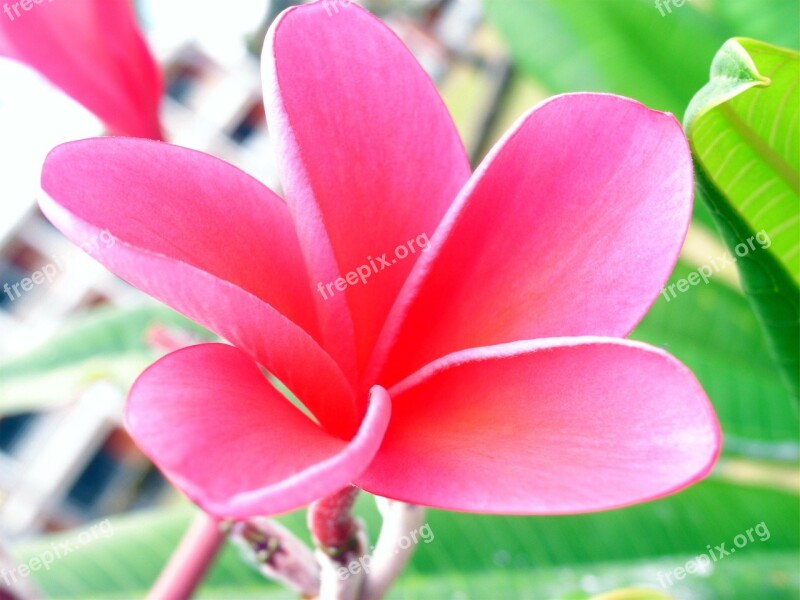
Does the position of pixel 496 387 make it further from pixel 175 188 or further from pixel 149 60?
pixel 149 60

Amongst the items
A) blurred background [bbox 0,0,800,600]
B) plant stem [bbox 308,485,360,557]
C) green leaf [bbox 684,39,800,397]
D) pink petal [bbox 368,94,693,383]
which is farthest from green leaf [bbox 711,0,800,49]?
plant stem [bbox 308,485,360,557]

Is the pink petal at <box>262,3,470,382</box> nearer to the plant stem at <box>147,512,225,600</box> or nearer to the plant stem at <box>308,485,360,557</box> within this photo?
the plant stem at <box>308,485,360,557</box>

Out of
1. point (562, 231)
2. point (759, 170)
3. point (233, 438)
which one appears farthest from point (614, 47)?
point (233, 438)

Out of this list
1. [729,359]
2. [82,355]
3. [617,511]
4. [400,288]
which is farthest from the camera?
[82,355]

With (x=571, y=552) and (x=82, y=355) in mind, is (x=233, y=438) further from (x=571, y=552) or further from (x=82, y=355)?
(x=82, y=355)

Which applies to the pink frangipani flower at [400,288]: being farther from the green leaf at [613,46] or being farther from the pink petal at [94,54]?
the green leaf at [613,46]

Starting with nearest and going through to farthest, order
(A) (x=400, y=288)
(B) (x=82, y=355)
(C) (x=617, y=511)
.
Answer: (A) (x=400, y=288) → (C) (x=617, y=511) → (B) (x=82, y=355)

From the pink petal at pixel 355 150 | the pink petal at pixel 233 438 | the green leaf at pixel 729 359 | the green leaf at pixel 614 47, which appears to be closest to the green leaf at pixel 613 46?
the green leaf at pixel 614 47

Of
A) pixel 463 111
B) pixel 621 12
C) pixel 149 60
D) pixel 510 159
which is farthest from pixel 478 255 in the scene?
pixel 463 111
